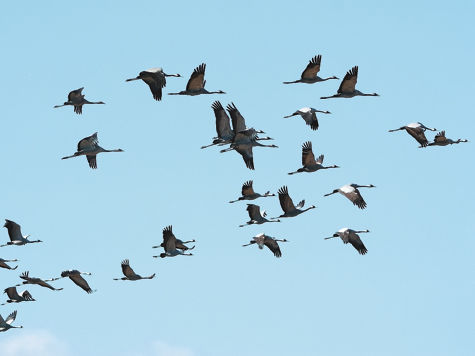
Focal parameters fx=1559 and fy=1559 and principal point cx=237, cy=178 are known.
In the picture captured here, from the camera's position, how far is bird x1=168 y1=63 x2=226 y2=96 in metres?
59.7

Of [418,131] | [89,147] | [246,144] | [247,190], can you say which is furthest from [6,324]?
[418,131]

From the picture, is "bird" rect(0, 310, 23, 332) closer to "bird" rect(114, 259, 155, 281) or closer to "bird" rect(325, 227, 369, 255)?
"bird" rect(114, 259, 155, 281)

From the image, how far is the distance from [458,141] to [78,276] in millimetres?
16618

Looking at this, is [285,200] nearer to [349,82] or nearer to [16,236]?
[349,82]

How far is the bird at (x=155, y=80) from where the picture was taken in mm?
57938

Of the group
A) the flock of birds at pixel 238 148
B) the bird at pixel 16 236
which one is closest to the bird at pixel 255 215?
the flock of birds at pixel 238 148

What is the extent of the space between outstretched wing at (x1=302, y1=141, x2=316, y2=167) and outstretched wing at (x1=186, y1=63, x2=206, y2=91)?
5.05m

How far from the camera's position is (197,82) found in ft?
197

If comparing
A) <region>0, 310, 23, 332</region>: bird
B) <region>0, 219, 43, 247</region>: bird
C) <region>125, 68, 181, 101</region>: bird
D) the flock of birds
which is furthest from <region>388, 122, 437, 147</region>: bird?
<region>0, 310, 23, 332</region>: bird

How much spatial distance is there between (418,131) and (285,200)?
6.12m

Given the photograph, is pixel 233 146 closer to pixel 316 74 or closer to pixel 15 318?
pixel 316 74

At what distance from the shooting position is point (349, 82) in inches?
2435

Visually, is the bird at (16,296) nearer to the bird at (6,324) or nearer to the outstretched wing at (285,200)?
the bird at (6,324)

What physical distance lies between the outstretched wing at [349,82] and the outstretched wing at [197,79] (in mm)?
5699
